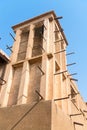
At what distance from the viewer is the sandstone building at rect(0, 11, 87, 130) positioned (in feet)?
21.3

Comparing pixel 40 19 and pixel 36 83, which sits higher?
pixel 40 19

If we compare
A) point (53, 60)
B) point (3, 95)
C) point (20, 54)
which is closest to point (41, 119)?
point (3, 95)

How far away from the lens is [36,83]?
8367 millimetres

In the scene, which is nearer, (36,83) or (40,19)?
(36,83)

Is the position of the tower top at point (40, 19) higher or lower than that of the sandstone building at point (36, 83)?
higher

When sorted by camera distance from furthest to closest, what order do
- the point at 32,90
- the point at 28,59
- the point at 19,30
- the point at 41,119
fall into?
the point at 19,30, the point at 28,59, the point at 32,90, the point at 41,119

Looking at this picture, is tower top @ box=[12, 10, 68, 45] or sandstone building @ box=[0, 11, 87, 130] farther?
tower top @ box=[12, 10, 68, 45]

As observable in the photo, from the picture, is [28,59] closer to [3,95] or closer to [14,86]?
[14,86]

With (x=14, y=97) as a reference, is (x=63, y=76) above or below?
above

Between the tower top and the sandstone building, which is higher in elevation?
the tower top

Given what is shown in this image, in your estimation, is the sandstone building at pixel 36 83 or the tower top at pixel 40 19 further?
the tower top at pixel 40 19

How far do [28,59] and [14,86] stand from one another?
1.52 metres

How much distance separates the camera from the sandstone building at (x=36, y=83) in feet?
21.3

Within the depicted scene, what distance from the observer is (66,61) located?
1157 cm
